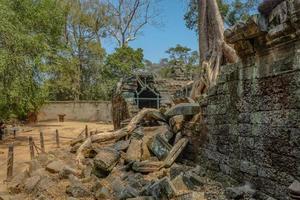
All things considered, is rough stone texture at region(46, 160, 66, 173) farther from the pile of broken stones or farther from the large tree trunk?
the large tree trunk

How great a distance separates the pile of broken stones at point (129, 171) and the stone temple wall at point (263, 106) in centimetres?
71

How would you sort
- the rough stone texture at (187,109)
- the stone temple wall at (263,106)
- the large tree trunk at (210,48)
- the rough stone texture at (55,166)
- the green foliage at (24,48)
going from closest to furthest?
1. the stone temple wall at (263,106)
2. the rough stone texture at (187,109)
3. the rough stone texture at (55,166)
4. the large tree trunk at (210,48)
5. the green foliage at (24,48)

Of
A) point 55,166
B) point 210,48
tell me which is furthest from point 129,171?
point 210,48

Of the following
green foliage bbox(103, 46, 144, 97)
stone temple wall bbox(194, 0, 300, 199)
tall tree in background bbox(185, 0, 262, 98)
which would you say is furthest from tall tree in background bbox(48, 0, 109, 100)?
stone temple wall bbox(194, 0, 300, 199)

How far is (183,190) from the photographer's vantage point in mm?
5113

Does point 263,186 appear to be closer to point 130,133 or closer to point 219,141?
point 219,141

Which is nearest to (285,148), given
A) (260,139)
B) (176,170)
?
(260,139)

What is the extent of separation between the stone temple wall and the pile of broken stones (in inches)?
27.9

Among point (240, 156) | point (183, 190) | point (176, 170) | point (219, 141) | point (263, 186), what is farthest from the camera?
point (176, 170)

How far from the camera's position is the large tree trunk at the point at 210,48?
9.39 metres

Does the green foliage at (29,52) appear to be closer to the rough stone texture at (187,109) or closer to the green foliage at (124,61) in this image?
the rough stone texture at (187,109)

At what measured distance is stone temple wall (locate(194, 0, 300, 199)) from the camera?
3.64 metres

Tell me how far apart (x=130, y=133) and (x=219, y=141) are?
174 inches

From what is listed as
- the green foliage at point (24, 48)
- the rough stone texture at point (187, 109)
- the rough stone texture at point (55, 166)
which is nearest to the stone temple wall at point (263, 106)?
the rough stone texture at point (187, 109)
